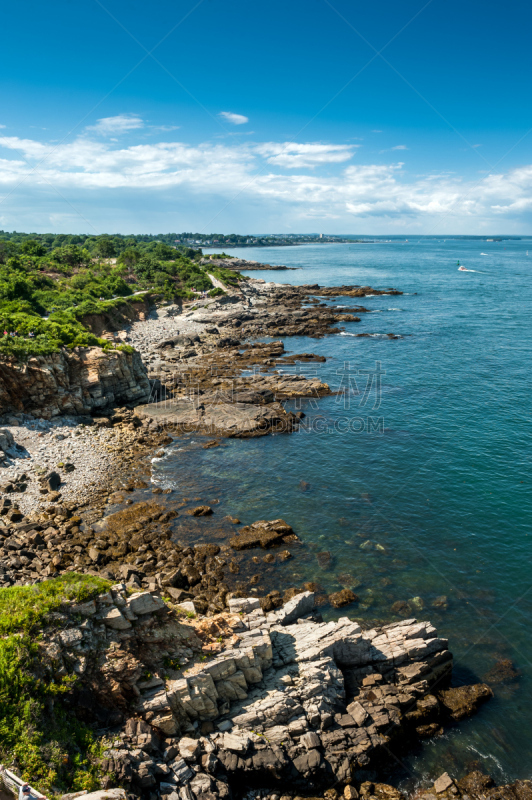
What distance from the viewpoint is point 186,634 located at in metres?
18.4

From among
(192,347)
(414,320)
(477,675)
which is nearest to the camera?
→ (477,675)

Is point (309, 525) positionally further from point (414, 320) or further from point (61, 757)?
point (414, 320)

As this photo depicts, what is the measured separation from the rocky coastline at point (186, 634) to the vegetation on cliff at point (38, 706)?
43 cm

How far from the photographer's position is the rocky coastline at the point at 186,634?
628 inches

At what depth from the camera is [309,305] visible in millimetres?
115125

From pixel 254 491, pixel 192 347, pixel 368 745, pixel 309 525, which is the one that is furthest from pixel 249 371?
pixel 368 745

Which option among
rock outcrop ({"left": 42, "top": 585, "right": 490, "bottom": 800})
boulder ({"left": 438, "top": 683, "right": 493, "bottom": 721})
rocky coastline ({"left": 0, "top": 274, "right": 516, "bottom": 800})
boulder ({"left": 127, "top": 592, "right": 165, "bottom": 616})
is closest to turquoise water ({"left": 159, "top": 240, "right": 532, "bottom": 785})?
boulder ({"left": 438, "top": 683, "right": 493, "bottom": 721})

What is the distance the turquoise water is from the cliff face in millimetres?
12519

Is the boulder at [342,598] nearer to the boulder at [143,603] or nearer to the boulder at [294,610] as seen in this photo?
the boulder at [294,610]

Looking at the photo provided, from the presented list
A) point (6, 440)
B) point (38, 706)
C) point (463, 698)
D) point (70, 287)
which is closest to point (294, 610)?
point (463, 698)

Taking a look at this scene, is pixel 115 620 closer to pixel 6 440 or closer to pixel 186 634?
pixel 186 634

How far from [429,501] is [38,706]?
90.8 ft

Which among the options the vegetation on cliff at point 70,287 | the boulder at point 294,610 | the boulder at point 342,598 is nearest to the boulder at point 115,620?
the boulder at point 294,610

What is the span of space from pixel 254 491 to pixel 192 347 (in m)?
43.7
